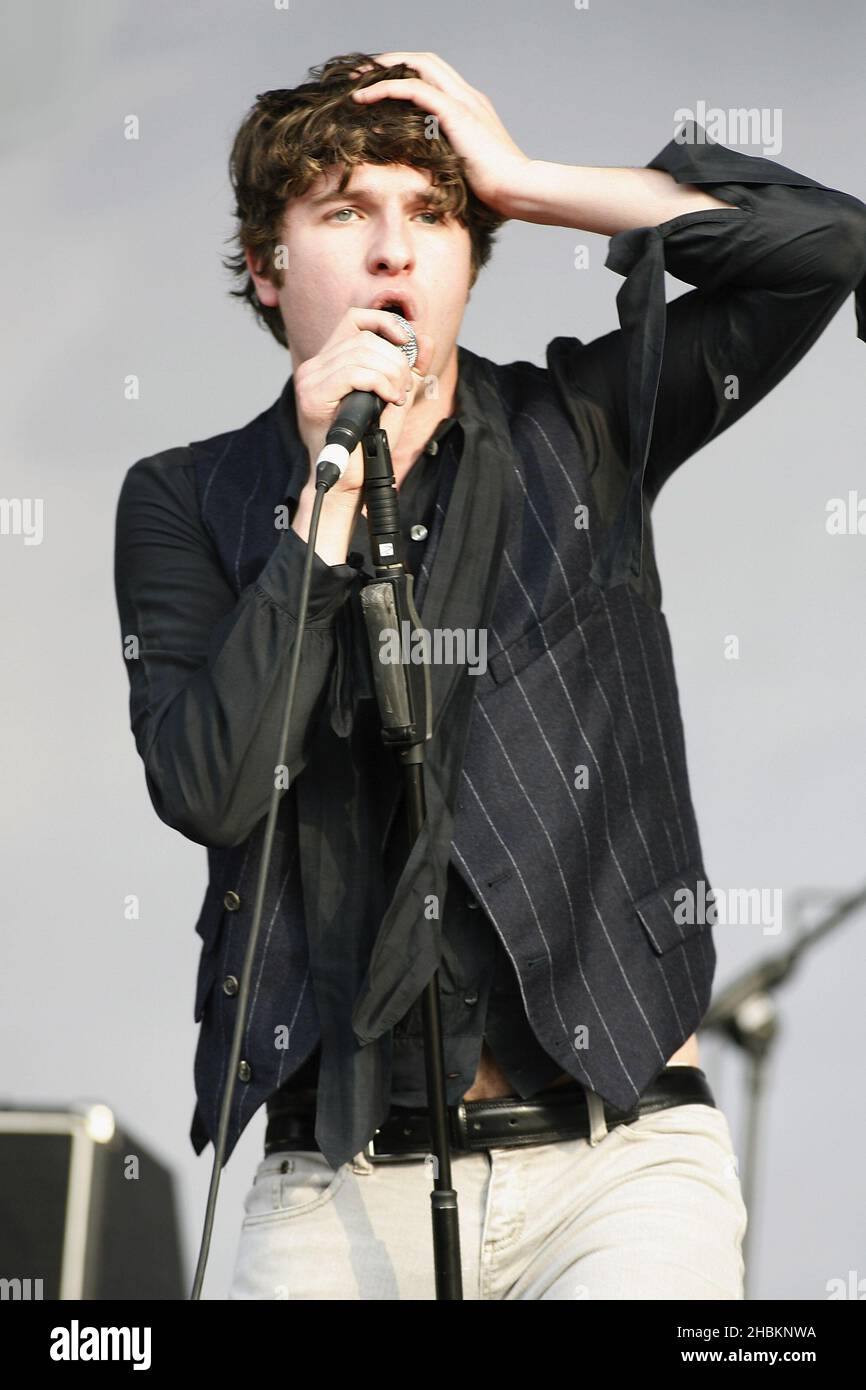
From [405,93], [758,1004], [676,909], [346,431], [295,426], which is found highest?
[405,93]

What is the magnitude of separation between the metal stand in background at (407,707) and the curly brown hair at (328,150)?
0.42m

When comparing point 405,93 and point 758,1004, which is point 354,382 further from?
point 758,1004

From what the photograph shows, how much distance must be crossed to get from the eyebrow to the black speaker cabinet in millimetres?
1447

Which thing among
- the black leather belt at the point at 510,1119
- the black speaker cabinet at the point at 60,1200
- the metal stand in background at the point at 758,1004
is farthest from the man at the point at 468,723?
the metal stand in background at the point at 758,1004

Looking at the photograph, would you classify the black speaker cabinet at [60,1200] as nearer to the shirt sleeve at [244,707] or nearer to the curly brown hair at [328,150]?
the shirt sleeve at [244,707]

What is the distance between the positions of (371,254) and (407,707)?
20.1 inches

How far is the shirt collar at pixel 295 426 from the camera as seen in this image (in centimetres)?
184

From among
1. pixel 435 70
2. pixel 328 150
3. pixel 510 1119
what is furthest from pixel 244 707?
pixel 435 70

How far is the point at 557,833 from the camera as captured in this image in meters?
1.71

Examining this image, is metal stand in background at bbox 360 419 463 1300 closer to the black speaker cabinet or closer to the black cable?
the black cable

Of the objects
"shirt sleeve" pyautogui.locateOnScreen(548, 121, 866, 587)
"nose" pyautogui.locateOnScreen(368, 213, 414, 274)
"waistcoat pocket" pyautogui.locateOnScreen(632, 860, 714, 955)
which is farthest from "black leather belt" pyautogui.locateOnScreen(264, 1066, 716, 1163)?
"nose" pyautogui.locateOnScreen(368, 213, 414, 274)

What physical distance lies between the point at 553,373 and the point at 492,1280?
0.95 metres

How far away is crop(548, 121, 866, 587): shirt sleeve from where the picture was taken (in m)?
1.74
